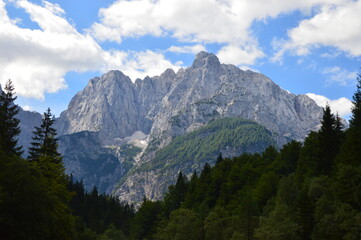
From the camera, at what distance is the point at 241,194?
104 metres

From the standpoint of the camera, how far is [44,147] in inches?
2655

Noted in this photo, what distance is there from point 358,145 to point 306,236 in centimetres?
1532

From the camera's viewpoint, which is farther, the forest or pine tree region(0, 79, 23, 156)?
pine tree region(0, 79, 23, 156)

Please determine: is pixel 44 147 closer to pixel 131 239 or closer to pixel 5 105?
pixel 5 105

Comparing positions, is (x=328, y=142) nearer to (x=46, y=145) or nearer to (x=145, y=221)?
(x=46, y=145)

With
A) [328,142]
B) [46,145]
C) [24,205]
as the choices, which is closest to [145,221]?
[46,145]

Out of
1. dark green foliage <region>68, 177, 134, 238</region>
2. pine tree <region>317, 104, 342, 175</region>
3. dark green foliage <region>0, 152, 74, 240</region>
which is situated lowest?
dark green foliage <region>0, 152, 74, 240</region>

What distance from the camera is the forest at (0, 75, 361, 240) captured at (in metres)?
47.8

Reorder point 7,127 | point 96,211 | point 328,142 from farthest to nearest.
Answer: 1. point 96,211
2. point 328,142
3. point 7,127

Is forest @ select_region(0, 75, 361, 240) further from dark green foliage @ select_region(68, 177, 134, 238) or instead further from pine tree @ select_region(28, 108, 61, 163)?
dark green foliage @ select_region(68, 177, 134, 238)

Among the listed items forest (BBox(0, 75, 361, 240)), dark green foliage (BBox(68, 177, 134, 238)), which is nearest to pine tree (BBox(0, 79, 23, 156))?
forest (BBox(0, 75, 361, 240))

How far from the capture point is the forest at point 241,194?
4781cm

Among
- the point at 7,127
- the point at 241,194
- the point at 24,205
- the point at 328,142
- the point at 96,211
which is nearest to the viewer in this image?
the point at 24,205

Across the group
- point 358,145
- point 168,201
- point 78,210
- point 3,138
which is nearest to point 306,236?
point 358,145
